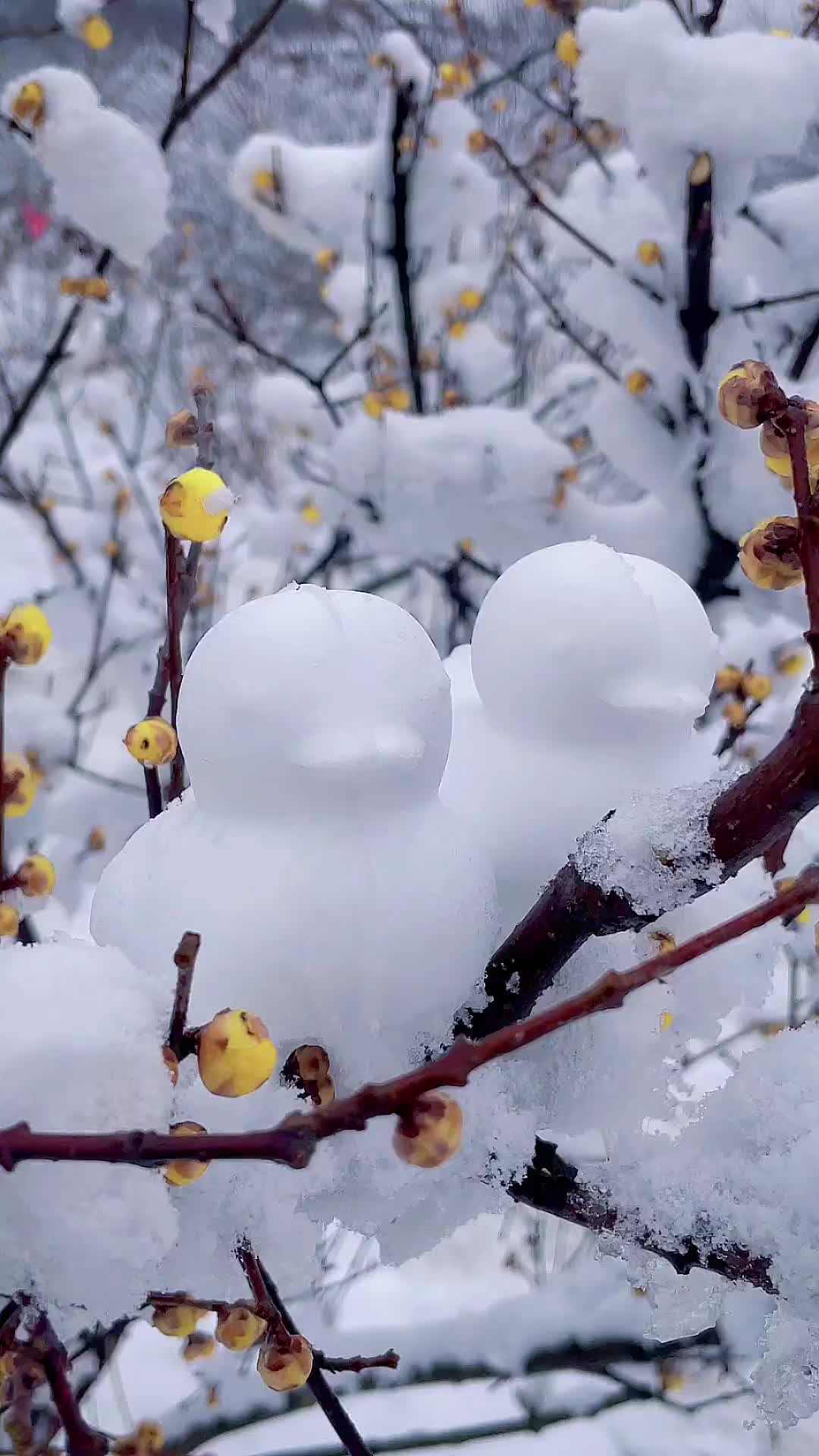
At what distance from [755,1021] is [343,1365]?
1.29 metres

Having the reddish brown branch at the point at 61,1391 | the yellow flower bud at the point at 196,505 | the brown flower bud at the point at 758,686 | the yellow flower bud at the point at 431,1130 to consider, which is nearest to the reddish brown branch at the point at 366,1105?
the yellow flower bud at the point at 431,1130

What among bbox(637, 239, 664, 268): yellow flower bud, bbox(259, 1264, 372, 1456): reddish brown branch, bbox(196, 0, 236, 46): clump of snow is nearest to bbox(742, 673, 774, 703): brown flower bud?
bbox(637, 239, 664, 268): yellow flower bud

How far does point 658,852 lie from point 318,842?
0.38ft

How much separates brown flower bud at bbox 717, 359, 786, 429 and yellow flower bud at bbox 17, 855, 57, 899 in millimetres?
352

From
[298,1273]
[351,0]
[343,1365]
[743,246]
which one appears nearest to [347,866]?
[298,1273]

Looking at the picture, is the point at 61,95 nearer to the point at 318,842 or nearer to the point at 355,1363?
the point at 318,842

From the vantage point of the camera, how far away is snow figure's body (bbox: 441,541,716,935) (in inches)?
13.3

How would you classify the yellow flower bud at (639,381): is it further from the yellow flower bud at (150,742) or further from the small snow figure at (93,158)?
the yellow flower bud at (150,742)

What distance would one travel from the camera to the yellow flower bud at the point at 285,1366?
34cm

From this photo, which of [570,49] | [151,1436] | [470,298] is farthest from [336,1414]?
[470,298]

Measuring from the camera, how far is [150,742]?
15.7 inches

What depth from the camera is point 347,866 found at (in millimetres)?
303

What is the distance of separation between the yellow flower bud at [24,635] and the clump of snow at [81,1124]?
0.15 meters

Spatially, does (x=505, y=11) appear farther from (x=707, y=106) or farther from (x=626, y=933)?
(x=626, y=933)
